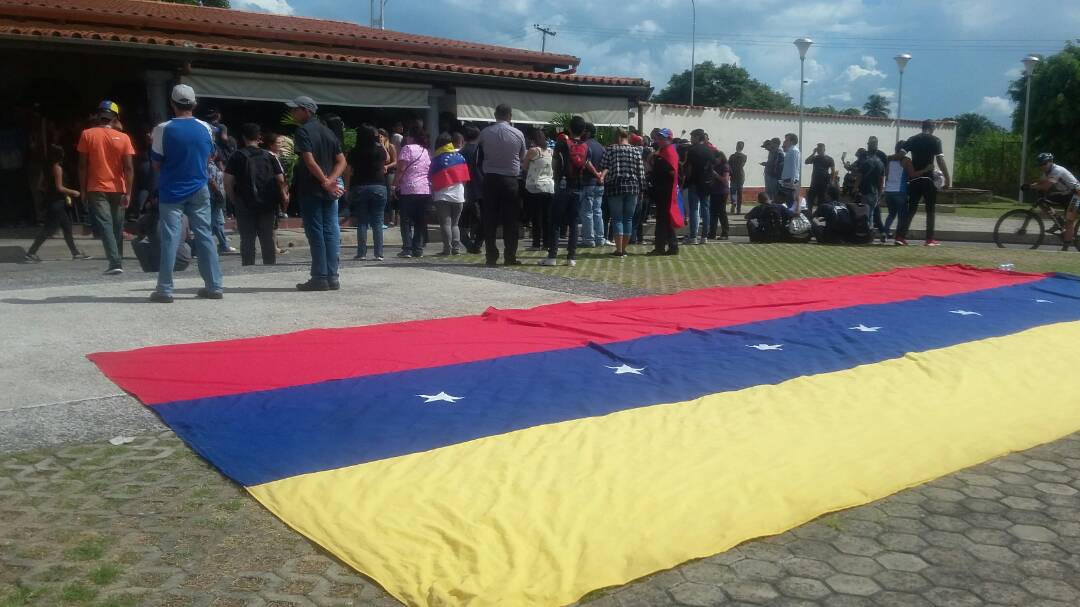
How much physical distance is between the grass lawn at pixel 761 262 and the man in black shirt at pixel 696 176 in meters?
0.53

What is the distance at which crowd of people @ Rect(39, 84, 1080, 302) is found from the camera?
27.0 feet

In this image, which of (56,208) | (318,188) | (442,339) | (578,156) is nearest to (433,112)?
(578,156)

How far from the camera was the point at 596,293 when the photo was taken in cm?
916

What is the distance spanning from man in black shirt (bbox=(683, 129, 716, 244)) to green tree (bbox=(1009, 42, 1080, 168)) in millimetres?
37180

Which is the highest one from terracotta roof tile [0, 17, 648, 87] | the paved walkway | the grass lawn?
terracotta roof tile [0, 17, 648, 87]

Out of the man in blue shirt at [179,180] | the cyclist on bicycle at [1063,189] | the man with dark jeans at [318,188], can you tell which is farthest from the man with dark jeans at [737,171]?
the man in blue shirt at [179,180]

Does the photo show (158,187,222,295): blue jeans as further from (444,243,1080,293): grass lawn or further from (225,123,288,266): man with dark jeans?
(444,243,1080,293): grass lawn

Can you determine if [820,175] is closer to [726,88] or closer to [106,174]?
[106,174]

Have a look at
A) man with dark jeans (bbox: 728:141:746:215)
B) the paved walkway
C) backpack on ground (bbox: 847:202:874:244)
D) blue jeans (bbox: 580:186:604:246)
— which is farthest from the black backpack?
man with dark jeans (bbox: 728:141:746:215)

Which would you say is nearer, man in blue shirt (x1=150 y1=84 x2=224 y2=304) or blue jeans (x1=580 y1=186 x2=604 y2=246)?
man in blue shirt (x1=150 y1=84 x2=224 y2=304)

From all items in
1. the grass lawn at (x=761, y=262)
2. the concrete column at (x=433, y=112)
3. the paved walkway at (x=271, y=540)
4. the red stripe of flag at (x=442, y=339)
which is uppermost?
the concrete column at (x=433, y=112)

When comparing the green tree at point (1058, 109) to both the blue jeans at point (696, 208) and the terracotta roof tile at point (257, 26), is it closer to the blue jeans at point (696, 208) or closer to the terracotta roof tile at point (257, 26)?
the terracotta roof tile at point (257, 26)

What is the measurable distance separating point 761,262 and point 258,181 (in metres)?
6.32

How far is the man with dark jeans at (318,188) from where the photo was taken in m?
8.60
